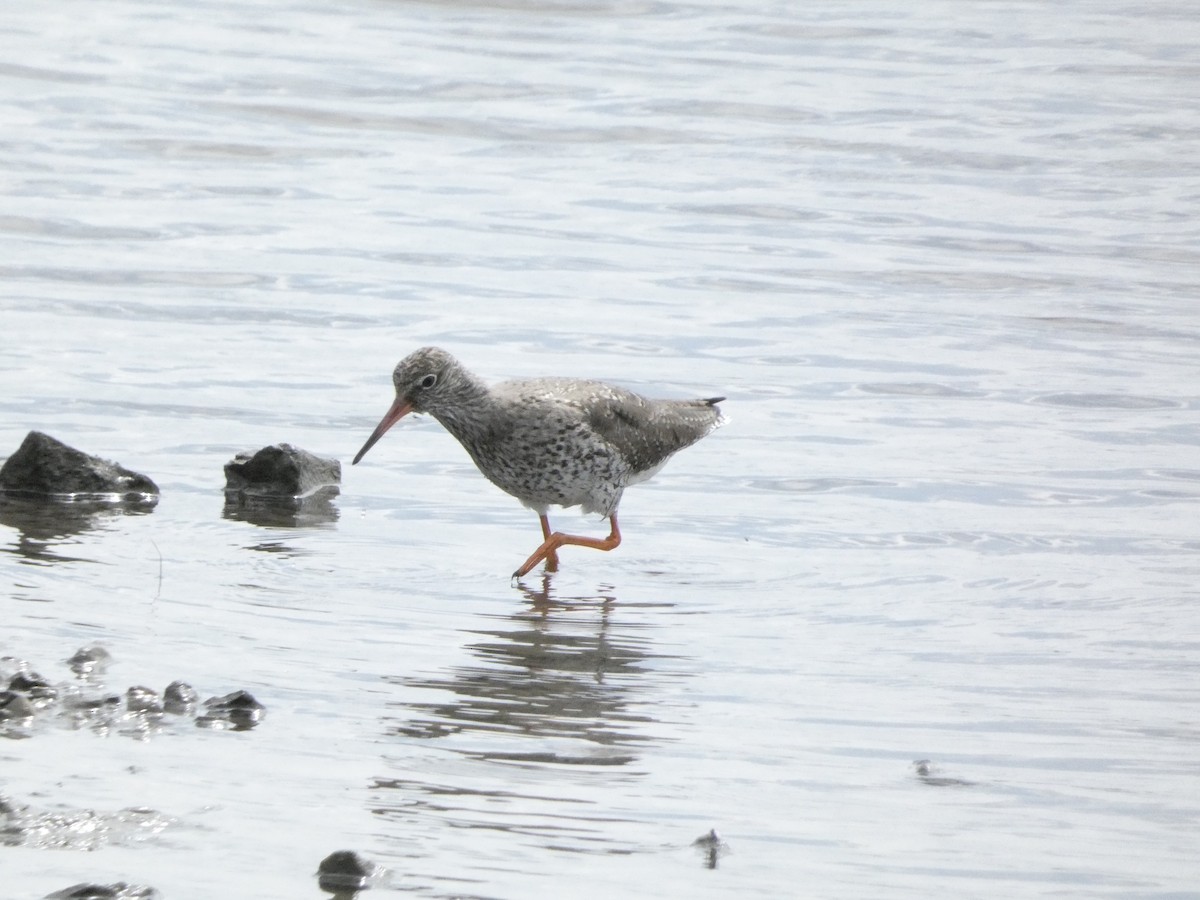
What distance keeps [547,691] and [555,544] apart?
2.13 metres

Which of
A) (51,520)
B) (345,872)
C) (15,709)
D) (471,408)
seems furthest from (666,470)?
(345,872)

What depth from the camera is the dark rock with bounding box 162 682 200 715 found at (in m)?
6.14

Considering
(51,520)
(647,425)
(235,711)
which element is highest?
(647,425)

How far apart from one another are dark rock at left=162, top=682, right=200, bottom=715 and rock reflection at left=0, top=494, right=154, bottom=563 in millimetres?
2227

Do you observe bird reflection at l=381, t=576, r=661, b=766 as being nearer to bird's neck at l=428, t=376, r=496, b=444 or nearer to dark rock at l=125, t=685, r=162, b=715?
dark rock at l=125, t=685, r=162, b=715

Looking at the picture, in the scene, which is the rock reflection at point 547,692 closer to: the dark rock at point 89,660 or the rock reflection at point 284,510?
the dark rock at point 89,660

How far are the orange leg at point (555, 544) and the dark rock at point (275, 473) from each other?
121 cm

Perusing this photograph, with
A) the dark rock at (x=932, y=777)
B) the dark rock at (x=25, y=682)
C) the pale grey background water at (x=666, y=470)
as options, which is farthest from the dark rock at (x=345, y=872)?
the dark rock at (x=932, y=777)

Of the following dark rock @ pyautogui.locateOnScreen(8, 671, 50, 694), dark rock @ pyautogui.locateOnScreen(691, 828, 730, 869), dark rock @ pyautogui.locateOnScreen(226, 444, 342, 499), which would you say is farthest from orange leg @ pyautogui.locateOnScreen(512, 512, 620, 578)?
dark rock @ pyautogui.locateOnScreen(691, 828, 730, 869)

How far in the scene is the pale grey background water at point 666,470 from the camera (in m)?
5.55

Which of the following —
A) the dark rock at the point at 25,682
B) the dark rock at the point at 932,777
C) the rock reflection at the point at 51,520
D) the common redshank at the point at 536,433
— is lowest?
the rock reflection at the point at 51,520

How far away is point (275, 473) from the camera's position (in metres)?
9.79

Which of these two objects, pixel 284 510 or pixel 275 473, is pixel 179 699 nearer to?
pixel 284 510

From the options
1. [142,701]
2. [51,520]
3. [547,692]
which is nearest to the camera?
[142,701]
